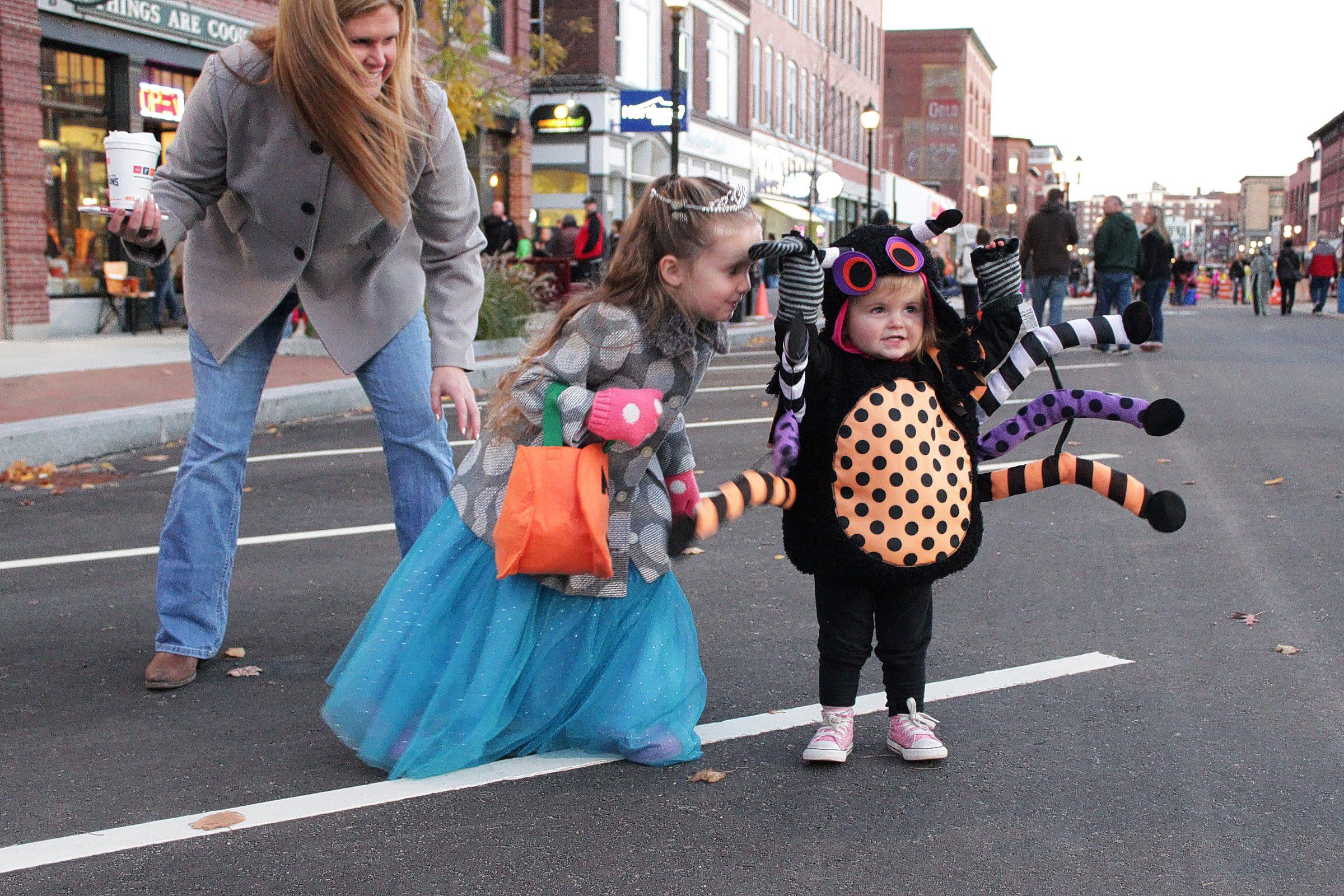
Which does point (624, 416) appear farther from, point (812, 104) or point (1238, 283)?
point (812, 104)

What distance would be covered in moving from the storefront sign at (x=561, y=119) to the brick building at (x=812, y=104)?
7233 mm

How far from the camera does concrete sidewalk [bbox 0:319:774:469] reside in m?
8.13

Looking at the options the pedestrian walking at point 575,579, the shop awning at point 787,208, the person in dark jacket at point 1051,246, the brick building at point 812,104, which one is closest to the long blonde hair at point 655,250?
the pedestrian walking at point 575,579

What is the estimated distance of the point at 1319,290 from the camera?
32.5 m

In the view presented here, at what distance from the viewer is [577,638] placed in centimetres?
327

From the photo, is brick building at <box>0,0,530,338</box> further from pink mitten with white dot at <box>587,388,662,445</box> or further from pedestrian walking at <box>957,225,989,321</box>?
pink mitten with white dot at <box>587,388,662,445</box>

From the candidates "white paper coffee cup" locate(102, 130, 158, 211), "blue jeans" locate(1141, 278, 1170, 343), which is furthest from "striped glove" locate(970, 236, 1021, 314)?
"blue jeans" locate(1141, 278, 1170, 343)

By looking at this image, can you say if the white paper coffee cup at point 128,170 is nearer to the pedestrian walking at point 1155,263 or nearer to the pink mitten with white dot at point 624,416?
the pink mitten with white dot at point 624,416

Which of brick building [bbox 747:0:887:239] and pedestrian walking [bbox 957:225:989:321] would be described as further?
brick building [bbox 747:0:887:239]

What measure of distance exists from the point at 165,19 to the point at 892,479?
56.2 feet

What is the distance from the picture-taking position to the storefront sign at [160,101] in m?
17.6

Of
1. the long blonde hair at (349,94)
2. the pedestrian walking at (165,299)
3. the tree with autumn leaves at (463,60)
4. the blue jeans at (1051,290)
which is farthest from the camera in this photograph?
the pedestrian walking at (165,299)

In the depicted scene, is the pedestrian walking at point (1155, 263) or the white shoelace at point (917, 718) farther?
the pedestrian walking at point (1155, 263)

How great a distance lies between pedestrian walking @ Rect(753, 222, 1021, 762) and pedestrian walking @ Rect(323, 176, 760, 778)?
28cm
